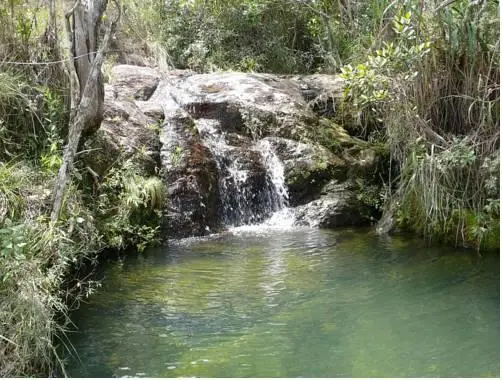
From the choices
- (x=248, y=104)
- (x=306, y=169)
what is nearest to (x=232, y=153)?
(x=248, y=104)

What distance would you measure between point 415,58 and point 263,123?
3.86 m

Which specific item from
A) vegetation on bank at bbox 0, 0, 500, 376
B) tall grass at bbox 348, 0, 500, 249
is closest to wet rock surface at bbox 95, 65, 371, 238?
vegetation on bank at bbox 0, 0, 500, 376

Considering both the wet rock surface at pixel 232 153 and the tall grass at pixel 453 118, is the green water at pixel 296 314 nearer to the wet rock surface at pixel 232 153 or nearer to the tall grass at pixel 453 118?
the tall grass at pixel 453 118

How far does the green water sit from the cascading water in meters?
1.72

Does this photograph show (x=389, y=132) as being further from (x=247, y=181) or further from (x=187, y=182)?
(x=187, y=182)

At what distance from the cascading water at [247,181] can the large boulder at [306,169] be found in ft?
0.41

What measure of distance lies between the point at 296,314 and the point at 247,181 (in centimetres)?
445

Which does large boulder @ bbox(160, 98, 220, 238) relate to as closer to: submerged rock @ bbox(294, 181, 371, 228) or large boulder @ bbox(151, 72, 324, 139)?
large boulder @ bbox(151, 72, 324, 139)

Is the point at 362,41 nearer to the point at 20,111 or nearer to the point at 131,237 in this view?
the point at 131,237

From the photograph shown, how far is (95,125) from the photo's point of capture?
6.64 meters

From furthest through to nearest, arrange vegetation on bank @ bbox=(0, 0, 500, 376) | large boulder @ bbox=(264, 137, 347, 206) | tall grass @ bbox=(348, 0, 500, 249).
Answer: large boulder @ bbox=(264, 137, 347, 206) → tall grass @ bbox=(348, 0, 500, 249) → vegetation on bank @ bbox=(0, 0, 500, 376)

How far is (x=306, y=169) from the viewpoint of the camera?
9281 mm

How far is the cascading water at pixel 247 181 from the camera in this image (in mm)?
8961

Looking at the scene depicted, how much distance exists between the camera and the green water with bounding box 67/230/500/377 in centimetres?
395
